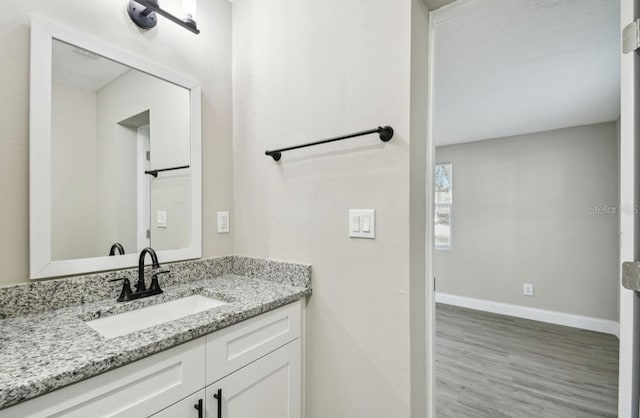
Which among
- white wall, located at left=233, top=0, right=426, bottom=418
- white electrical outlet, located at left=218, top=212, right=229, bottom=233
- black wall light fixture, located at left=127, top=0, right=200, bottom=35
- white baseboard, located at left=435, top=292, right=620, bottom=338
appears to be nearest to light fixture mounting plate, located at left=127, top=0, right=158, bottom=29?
black wall light fixture, located at left=127, top=0, right=200, bottom=35

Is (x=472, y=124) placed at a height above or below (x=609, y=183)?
above

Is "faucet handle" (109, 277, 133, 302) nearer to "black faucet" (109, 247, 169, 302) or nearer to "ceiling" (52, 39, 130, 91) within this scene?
"black faucet" (109, 247, 169, 302)

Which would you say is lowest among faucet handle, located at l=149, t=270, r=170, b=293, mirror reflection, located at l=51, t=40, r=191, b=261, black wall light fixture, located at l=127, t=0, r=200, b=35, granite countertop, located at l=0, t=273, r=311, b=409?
granite countertop, located at l=0, t=273, r=311, b=409

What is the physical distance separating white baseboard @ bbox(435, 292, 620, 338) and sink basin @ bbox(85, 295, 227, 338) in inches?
158

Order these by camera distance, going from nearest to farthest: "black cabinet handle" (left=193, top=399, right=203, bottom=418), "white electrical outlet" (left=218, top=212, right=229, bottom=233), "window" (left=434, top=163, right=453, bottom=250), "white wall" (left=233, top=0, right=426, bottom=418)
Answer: "black cabinet handle" (left=193, top=399, right=203, bottom=418) < "white wall" (left=233, top=0, right=426, bottom=418) < "white electrical outlet" (left=218, top=212, right=229, bottom=233) < "window" (left=434, top=163, right=453, bottom=250)

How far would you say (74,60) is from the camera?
1.16 meters

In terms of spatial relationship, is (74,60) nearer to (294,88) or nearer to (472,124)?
(294,88)

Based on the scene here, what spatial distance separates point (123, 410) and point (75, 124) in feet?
Answer: 3.57

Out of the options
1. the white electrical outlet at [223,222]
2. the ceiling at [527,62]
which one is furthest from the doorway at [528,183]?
the white electrical outlet at [223,222]

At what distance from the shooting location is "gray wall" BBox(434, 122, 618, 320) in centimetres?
327

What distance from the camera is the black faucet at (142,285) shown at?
1202 mm

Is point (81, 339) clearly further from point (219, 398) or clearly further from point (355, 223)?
point (355, 223)

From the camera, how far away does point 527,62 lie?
198cm

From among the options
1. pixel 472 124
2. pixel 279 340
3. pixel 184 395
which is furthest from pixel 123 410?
pixel 472 124
